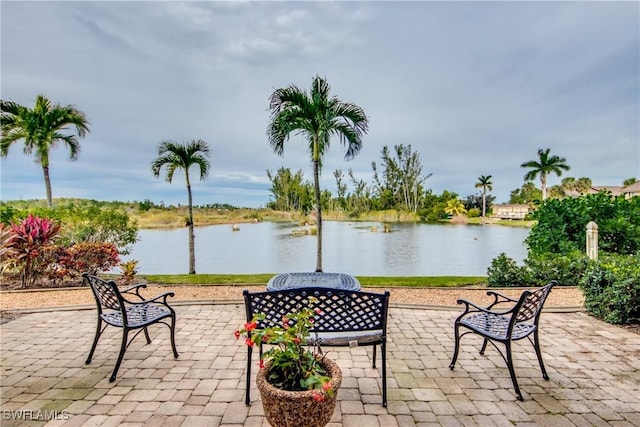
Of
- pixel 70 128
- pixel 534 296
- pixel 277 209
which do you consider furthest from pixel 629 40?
pixel 277 209

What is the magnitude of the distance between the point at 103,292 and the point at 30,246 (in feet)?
14.0

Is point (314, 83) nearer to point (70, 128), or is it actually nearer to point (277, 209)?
point (70, 128)

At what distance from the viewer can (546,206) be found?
678cm

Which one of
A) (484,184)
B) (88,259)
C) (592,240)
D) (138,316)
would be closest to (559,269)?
(592,240)

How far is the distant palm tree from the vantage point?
124 ft

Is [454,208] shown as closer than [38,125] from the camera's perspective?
No

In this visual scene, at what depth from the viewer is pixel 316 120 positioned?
5855 millimetres

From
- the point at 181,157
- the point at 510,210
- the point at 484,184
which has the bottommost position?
the point at 510,210

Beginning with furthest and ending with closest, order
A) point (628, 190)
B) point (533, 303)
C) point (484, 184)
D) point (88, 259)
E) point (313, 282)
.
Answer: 1. point (484, 184)
2. point (628, 190)
3. point (88, 259)
4. point (313, 282)
5. point (533, 303)

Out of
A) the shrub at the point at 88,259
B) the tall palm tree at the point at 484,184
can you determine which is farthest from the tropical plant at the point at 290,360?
the tall palm tree at the point at 484,184

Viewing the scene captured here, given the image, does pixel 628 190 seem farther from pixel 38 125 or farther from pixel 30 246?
pixel 38 125

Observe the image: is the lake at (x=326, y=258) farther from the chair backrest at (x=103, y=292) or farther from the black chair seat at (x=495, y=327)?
the chair backrest at (x=103, y=292)

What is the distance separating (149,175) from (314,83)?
4688 millimetres

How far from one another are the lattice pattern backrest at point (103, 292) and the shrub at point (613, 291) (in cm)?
484
